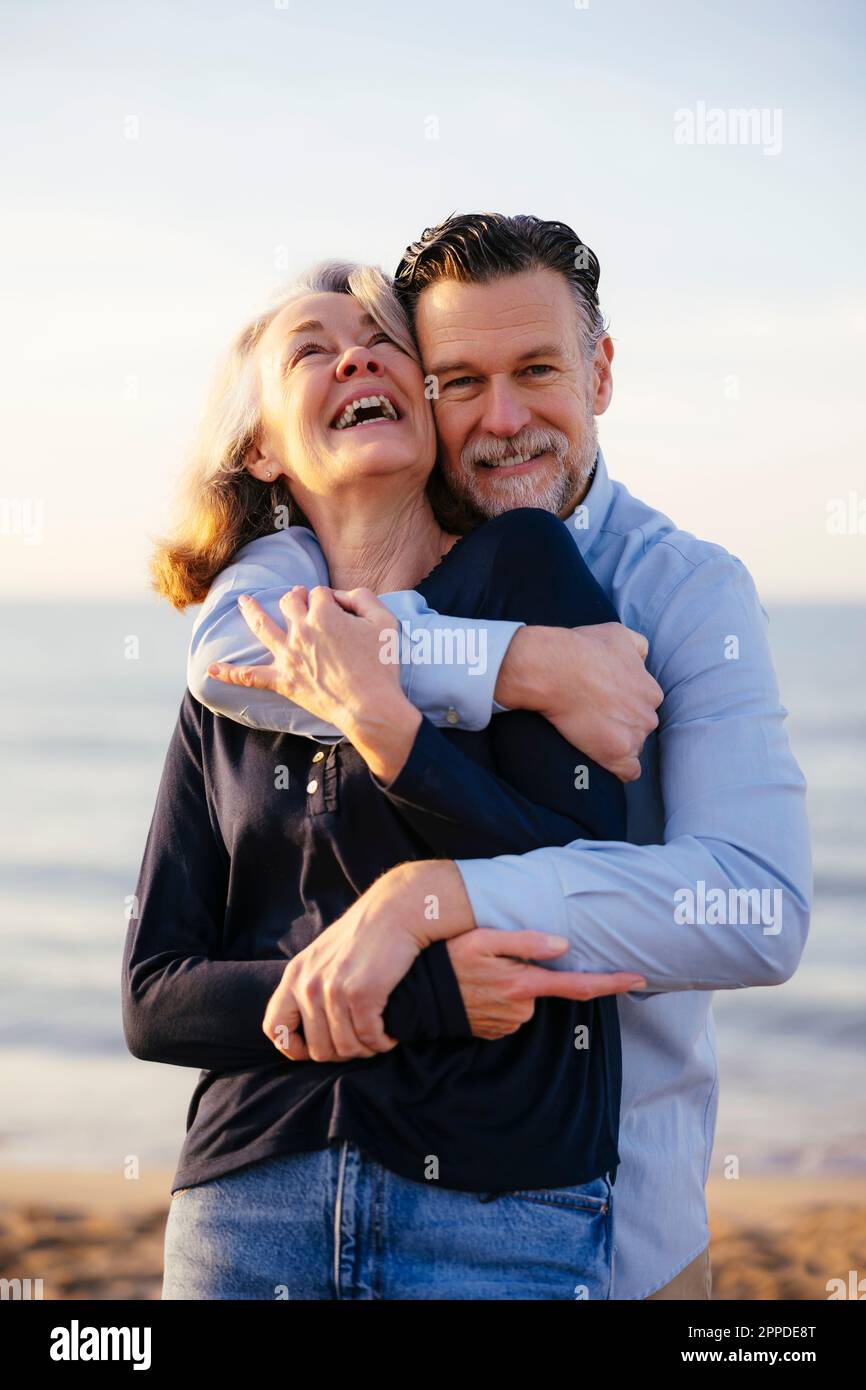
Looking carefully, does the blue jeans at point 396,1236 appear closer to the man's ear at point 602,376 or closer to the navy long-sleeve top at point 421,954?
the navy long-sleeve top at point 421,954

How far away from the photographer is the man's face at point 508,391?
7.78 feet

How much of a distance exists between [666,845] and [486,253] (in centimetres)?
106

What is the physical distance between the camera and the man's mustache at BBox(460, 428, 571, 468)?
2.37 m

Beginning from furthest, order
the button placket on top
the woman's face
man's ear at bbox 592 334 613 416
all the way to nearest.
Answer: man's ear at bbox 592 334 613 416 < the woman's face < the button placket on top

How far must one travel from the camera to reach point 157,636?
55.4ft

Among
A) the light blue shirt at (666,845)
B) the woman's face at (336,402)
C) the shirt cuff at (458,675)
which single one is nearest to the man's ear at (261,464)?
the woman's face at (336,402)

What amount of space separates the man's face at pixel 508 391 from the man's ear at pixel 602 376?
0.13 metres

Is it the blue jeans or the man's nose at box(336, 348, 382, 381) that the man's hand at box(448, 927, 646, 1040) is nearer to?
the blue jeans

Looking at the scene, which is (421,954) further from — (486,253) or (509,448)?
(486,253)

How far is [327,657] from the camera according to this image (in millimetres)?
1876

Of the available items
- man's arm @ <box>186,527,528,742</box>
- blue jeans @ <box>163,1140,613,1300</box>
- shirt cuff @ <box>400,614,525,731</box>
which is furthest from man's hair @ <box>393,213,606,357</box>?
blue jeans @ <box>163,1140,613,1300</box>

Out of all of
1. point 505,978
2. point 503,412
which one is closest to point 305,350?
point 503,412

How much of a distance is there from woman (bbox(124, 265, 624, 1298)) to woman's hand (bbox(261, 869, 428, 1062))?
11 millimetres
